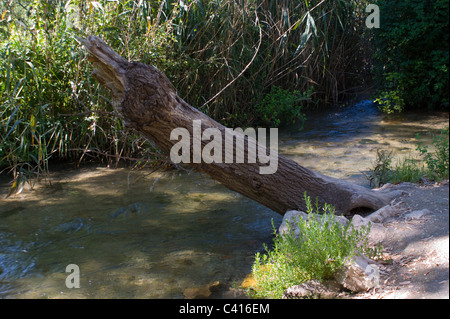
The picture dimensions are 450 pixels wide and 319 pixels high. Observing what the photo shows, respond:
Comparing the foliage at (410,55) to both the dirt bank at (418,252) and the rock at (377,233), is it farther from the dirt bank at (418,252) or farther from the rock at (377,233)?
the rock at (377,233)

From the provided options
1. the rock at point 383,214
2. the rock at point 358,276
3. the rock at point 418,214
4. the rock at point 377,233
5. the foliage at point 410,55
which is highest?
the foliage at point 410,55

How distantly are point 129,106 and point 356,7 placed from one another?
707 cm

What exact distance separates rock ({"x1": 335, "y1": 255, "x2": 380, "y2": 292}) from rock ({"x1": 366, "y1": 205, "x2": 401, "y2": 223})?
61 cm

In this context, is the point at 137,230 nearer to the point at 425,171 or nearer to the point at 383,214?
the point at 383,214

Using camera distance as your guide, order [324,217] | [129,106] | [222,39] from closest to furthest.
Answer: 1. [324,217]
2. [129,106]
3. [222,39]

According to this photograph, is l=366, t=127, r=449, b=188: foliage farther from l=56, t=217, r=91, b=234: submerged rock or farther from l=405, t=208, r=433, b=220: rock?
l=56, t=217, r=91, b=234: submerged rock

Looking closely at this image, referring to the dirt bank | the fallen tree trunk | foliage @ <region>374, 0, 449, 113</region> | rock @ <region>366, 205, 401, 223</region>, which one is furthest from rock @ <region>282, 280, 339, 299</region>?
foliage @ <region>374, 0, 449, 113</region>

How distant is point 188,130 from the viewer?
358 cm

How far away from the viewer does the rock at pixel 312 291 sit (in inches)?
108

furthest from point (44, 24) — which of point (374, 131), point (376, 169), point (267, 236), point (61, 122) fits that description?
point (374, 131)

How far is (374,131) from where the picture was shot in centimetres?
759

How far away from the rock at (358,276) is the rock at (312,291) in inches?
2.9

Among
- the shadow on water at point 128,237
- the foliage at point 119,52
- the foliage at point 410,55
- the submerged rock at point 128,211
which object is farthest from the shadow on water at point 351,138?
the submerged rock at point 128,211
